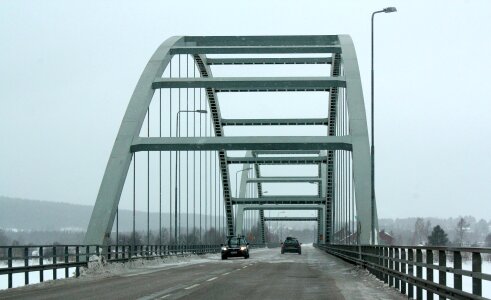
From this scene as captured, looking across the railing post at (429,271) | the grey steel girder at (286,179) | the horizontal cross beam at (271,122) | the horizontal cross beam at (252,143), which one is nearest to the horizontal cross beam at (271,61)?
the horizontal cross beam at (271,122)

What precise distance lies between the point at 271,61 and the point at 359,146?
16.6 m

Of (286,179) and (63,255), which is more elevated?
(286,179)

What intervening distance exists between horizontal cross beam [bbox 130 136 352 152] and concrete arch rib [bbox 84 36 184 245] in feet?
2.58

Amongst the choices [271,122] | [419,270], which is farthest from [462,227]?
[271,122]

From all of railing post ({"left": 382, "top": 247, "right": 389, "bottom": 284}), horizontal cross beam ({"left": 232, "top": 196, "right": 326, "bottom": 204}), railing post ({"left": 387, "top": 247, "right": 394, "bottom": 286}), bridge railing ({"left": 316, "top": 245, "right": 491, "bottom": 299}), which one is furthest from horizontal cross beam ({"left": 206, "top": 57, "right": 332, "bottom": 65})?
horizontal cross beam ({"left": 232, "top": 196, "right": 326, "bottom": 204})

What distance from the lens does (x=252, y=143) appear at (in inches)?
1485

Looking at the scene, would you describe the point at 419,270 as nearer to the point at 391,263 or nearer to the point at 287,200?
the point at 391,263

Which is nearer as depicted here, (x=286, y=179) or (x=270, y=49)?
(x=270, y=49)

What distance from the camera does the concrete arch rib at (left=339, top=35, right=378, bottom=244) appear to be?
111 ft

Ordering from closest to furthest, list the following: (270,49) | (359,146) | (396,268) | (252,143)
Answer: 1. (396,268)
2. (359,146)
3. (252,143)
4. (270,49)

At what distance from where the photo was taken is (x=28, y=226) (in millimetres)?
87250

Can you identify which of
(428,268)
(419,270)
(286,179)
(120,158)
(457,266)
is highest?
(286,179)

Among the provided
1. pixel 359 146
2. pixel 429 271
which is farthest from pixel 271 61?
pixel 429 271

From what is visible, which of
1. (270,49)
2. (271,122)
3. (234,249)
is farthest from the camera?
(271,122)
